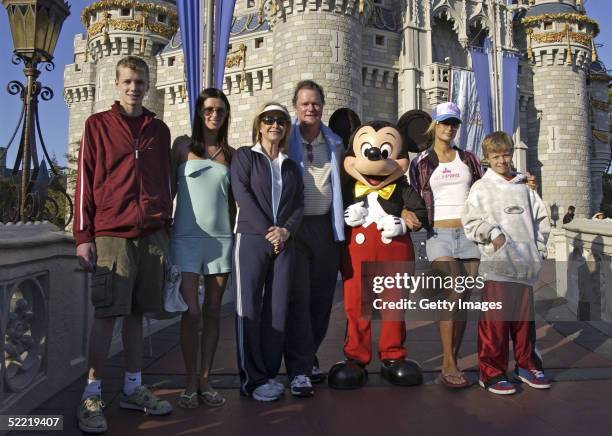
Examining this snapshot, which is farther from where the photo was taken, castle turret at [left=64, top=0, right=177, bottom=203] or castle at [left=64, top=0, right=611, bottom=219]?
castle turret at [left=64, top=0, right=177, bottom=203]

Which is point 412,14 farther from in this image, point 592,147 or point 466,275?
point 466,275

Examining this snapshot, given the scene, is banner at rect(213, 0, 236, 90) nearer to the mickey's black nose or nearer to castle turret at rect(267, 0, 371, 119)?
the mickey's black nose

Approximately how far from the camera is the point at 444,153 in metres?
3.23

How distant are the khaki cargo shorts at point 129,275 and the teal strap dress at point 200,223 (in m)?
0.10

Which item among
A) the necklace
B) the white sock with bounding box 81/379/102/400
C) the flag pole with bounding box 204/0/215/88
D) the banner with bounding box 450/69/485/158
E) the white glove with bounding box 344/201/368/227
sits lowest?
the white sock with bounding box 81/379/102/400

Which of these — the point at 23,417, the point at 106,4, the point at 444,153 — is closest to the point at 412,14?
the point at 106,4

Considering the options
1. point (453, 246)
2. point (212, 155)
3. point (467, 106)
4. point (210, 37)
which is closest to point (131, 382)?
point (212, 155)

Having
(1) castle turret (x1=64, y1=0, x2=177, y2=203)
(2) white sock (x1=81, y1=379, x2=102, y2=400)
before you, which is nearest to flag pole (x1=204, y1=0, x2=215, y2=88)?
(2) white sock (x1=81, y1=379, x2=102, y2=400)

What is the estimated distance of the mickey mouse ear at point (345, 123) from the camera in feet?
12.0

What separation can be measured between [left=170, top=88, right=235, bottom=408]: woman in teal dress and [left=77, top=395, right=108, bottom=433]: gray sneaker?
435 millimetres

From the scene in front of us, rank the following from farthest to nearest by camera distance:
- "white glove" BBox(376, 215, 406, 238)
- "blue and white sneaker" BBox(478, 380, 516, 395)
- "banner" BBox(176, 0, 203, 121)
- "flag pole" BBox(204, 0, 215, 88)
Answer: "banner" BBox(176, 0, 203, 121)
"flag pole" BBox(204, 0, 215, 88)
"white glove" BBox(376, 215, 406, 238)
"blue and white sneaker" BBox(478, 380, 516, 395)

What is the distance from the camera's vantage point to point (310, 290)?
3100 mm

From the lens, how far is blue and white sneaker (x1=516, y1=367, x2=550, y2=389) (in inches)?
115

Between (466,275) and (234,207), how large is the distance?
58.1 inches
